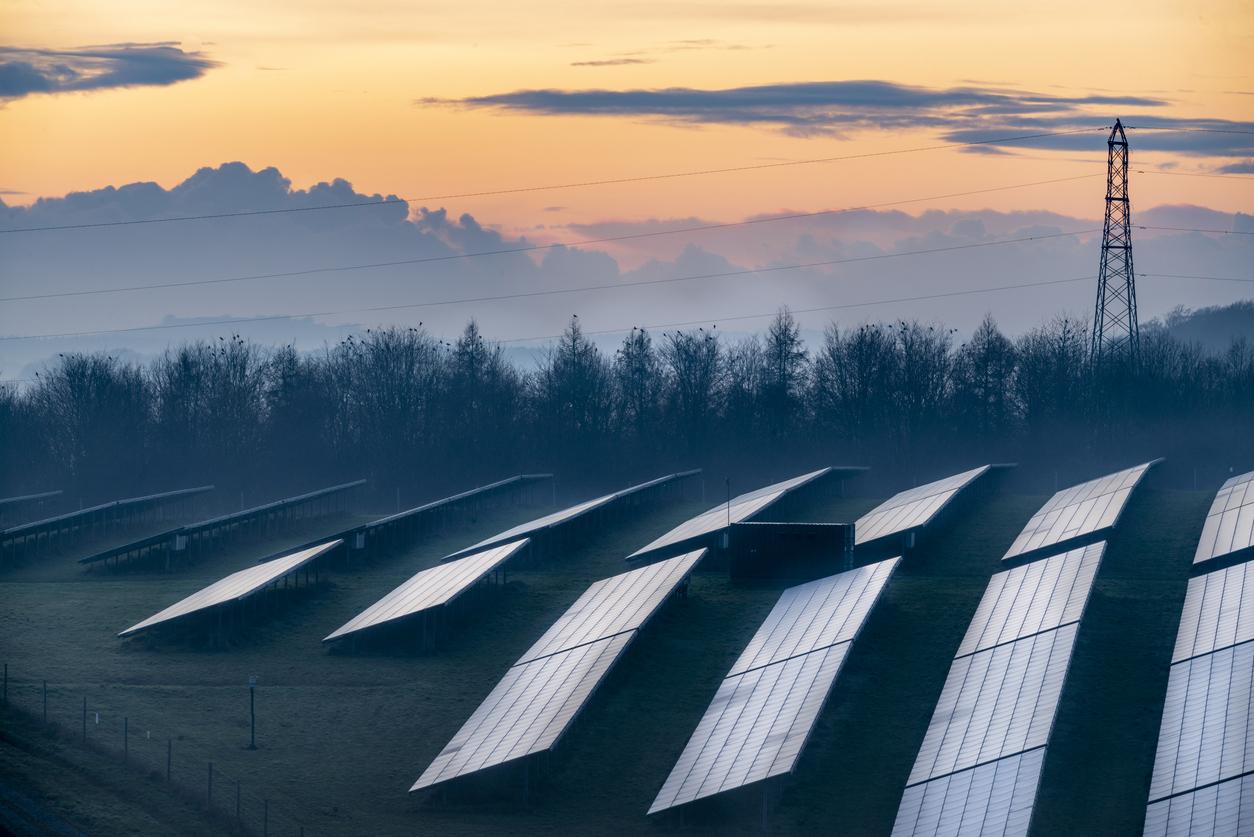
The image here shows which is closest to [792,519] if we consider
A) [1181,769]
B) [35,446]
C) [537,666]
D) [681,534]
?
[681,534]

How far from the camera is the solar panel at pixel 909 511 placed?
57.4m

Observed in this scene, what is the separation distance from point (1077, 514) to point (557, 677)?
28346 millimetres

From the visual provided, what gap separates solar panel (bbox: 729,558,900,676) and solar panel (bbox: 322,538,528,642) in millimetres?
11364

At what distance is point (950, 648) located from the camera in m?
44.8

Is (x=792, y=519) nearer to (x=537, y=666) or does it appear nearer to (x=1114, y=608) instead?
(x=1114, y=608)

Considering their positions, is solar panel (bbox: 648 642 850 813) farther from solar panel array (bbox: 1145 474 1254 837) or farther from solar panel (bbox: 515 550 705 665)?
solar panel array (bbox: 1145 474 1254 837)

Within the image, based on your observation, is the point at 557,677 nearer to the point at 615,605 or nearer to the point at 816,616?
the point at 615,605

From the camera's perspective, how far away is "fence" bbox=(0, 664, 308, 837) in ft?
114

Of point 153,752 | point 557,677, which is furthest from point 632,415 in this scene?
point 153,752

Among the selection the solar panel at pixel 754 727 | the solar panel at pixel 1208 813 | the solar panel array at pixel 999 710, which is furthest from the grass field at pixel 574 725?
the solar panel at pixel 1208 813

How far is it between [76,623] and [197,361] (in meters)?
78.2

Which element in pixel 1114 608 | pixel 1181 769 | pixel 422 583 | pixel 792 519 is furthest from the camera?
pixel 792 519

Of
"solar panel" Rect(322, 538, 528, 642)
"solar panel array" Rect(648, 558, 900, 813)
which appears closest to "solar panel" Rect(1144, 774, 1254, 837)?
"solar panel array" Rect(648, 558, 900, 813)

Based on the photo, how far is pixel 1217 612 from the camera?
41469mm
